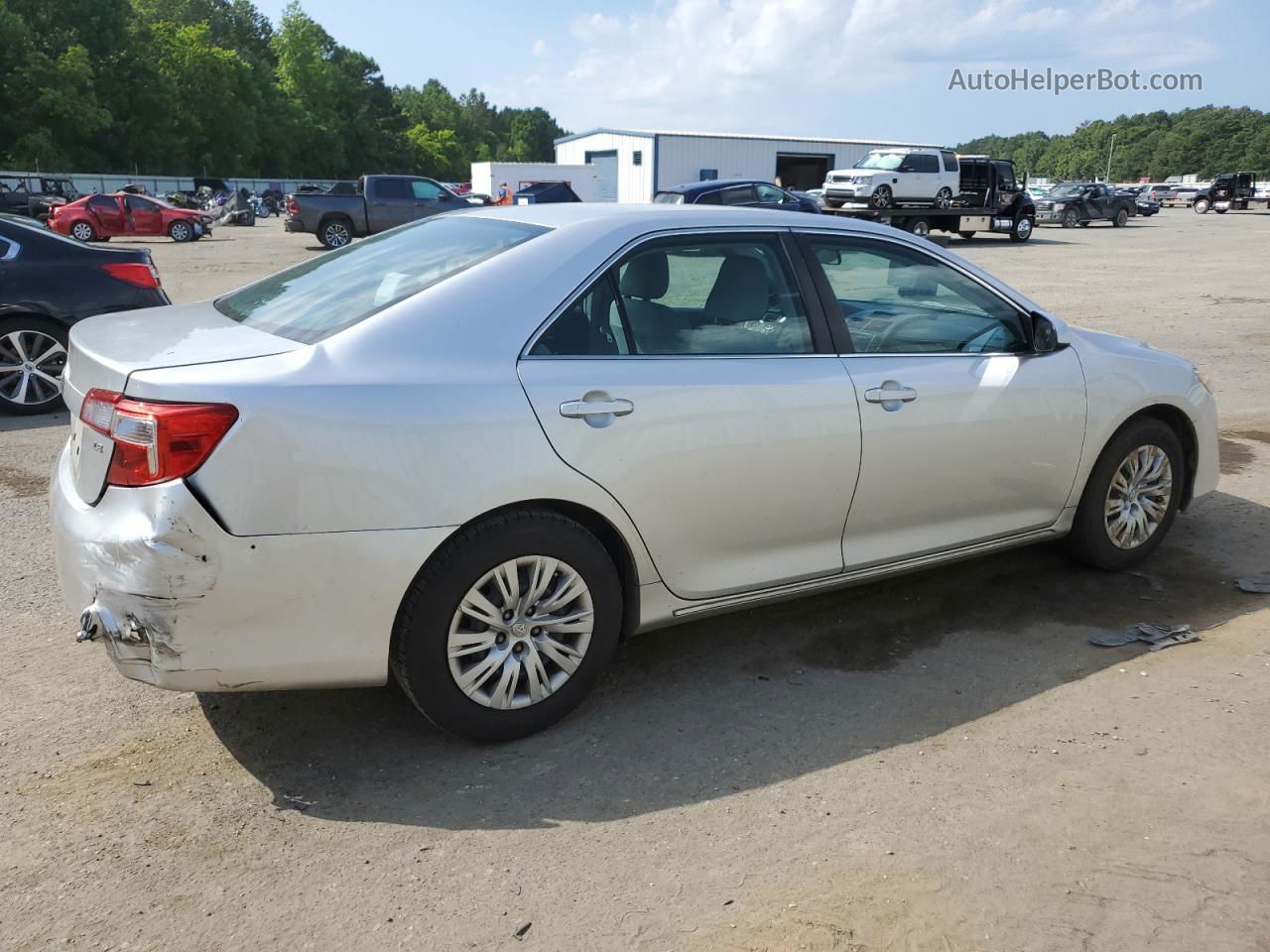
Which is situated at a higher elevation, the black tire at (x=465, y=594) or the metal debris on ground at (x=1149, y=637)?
the black tire at (x=465, y=594)

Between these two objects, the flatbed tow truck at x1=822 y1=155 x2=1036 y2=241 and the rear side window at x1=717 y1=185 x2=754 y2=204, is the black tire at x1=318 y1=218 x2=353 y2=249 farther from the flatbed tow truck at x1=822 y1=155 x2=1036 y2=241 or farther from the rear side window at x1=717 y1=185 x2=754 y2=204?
the flatbed tow truck at x1=822 y1=155 x2=1036 y2=241

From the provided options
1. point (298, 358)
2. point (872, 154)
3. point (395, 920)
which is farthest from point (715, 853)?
point (872, 154)

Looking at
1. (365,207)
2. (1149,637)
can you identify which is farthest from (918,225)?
(1149,637)

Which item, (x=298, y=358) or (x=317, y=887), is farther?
(x=298, y=358)

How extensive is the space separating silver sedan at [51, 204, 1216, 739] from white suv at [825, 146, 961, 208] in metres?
28.2

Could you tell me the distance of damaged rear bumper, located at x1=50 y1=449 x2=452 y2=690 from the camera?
2.78 metres

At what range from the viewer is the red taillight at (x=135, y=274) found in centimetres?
798

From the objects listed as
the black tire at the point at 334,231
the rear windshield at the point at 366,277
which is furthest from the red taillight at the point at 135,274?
the black tire at the point at 334,231

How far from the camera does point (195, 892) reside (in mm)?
2625

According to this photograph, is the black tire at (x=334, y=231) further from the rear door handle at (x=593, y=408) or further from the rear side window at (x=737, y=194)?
the rear door handle at (x=593, y=408)

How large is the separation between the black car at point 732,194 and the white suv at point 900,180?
732cm

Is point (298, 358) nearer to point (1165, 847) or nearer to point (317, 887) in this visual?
point (317, 887)

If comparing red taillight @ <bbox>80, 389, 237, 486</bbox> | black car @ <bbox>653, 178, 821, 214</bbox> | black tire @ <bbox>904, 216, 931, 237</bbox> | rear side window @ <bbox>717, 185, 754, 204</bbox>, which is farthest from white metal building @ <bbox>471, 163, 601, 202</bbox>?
red taillight @ <bbox>80, 389, 237, 486</bbox>

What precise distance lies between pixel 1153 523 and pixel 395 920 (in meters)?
3.94
